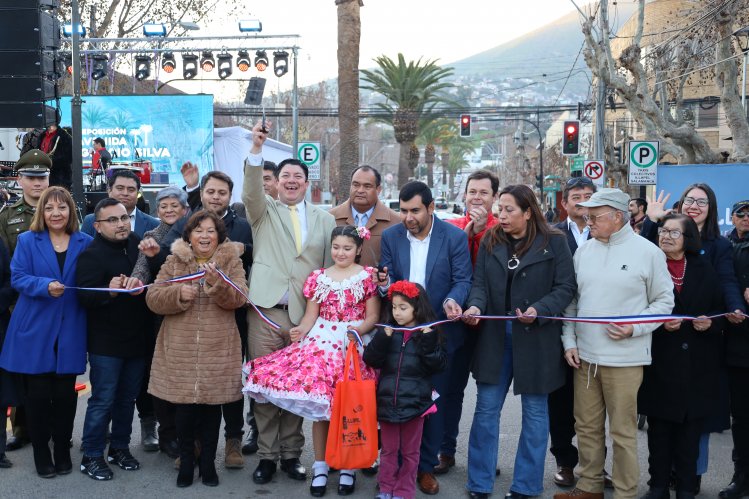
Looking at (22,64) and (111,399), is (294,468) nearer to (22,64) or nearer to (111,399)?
(111,399)

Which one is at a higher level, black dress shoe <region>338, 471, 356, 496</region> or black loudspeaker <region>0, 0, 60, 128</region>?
black loudspeaker <region>0, 0, 60, 128</region>

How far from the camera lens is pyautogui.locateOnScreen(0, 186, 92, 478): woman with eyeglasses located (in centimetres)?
596

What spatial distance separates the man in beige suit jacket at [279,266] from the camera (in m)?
6.12

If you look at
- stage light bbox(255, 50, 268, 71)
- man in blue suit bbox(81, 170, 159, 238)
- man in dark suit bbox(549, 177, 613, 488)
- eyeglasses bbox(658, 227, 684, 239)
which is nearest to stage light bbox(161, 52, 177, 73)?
stage light bbox(255, 50, 268, 71)

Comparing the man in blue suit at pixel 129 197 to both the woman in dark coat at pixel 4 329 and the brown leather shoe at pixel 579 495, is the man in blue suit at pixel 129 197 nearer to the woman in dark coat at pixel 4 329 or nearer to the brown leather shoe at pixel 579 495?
the woman in dark coat at pixel 4 329

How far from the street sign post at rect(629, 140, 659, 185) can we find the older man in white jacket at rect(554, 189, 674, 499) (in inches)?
466

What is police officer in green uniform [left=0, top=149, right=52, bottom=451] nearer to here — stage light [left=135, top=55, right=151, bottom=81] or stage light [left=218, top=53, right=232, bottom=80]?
stage light [left=218, top=53, right=232, bottom=80]

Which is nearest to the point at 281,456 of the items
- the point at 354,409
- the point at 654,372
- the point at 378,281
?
the point at 354,409

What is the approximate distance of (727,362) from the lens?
5.93 metres

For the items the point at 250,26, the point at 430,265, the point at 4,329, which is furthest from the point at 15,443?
the point at 250,26

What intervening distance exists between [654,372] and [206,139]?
71.0 ft

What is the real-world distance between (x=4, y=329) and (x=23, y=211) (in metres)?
1.19

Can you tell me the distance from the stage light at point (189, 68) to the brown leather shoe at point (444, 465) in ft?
73.1

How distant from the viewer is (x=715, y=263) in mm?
5992
